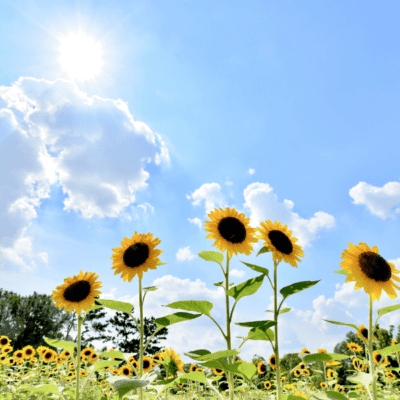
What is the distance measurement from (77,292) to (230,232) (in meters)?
1.64

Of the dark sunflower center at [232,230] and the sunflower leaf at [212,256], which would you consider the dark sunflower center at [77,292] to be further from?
the dark sunflower center at [232,230]

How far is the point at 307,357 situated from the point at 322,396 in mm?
298

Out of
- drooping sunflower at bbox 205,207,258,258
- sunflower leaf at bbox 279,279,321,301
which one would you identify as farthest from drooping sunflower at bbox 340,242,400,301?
drooping sunflower at bbox 205,207,258,258

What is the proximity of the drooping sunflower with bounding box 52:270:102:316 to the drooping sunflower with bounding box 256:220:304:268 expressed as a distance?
1741mm

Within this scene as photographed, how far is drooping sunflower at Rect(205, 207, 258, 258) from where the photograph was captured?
9.32 ft

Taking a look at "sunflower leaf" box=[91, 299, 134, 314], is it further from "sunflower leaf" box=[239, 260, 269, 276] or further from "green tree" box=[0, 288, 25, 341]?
"green tree" box=[0, 288, 25, 341]

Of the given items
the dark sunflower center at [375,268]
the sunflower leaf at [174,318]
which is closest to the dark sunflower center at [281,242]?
the dark sunflower center at [375,268]

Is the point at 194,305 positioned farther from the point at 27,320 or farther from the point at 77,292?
the point at 27,320

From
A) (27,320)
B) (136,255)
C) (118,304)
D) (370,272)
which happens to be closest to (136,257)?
(136,255)

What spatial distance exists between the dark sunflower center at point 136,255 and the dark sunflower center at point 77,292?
64 cm

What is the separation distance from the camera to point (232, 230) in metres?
2.89

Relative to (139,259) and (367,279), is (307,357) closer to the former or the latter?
(367,279)

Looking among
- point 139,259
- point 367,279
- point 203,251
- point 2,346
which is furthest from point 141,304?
point 2,346

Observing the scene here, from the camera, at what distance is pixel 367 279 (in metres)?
2.49
